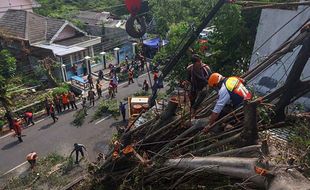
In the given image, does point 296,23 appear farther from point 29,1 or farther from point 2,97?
point 29,1

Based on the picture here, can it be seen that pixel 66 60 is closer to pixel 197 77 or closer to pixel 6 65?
pixel 6 65

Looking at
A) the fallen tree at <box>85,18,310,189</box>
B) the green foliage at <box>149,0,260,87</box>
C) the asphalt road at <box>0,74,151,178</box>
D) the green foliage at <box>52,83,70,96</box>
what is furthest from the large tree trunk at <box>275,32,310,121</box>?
the green foliage at <box>52,83,70,96</box>

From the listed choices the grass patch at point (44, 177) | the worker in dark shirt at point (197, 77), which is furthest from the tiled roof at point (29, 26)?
the worker in dark shirt at point (197, 77)

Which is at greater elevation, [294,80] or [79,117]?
[294,80]

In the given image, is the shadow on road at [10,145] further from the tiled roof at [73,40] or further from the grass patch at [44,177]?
the tiled roof at [73,40]

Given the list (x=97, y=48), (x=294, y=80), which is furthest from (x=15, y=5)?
(x=294, y=80)

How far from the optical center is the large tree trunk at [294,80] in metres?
4.88

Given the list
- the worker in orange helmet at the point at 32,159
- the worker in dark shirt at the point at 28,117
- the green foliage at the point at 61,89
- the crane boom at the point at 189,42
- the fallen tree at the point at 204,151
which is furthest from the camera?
the green foliage at the point at 61,89

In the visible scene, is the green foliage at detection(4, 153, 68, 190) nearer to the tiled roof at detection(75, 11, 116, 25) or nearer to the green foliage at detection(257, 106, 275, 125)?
the green foliage at detection(257, 106, 275, 125)

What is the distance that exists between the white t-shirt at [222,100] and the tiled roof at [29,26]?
1037 inches

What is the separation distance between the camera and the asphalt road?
16766mm

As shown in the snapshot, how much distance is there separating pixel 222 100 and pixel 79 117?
16363 mm

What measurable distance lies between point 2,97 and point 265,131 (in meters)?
17.7

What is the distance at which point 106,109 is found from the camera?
2175 centimetres
